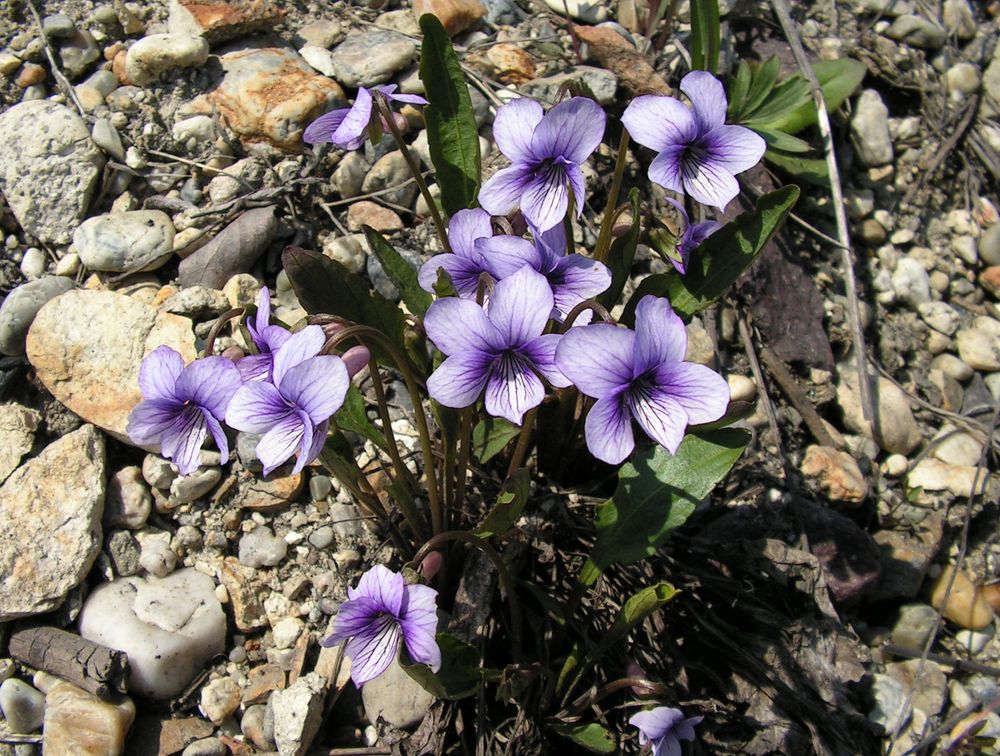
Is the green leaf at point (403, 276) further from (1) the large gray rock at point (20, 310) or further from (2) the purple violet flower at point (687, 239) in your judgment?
(1) the large gray rock at point (20, 310)

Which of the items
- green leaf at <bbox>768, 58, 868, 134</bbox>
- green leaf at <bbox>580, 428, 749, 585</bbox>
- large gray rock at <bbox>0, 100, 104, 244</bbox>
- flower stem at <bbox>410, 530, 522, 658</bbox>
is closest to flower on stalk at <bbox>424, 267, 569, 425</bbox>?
flower stem at <bbox>410, 530, 522, 658</bbox>

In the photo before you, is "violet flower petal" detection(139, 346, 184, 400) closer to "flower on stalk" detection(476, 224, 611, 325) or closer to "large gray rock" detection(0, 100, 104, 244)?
"flower on stalk" detection(476, 224, 611, 325)

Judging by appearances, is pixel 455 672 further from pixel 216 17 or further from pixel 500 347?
pixel 216 17

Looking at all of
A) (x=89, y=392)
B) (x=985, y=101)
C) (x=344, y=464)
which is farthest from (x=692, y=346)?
(x=985, y=101)

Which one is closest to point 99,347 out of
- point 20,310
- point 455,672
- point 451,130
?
point 20,310

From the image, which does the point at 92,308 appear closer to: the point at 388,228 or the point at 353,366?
the point at 388,228

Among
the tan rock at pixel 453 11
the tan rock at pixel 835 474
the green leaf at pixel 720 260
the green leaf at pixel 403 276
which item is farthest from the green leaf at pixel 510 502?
the tan rock at pixel 453 11

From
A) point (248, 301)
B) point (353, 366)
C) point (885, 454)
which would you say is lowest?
point (885, 454)
